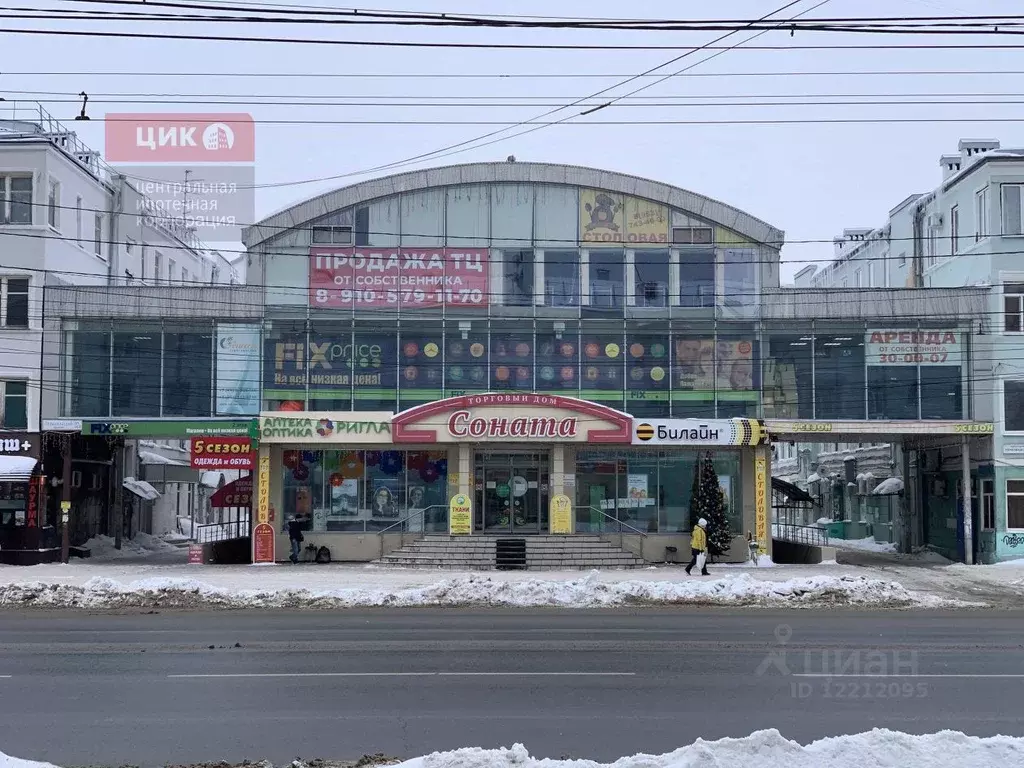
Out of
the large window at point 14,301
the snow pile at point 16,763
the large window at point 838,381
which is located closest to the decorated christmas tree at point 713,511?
the large window at point 838,381

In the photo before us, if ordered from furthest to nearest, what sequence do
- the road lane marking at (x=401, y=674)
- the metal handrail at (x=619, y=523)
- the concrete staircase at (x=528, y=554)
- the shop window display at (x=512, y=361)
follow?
the shop window display at (x=512, y=361), the metal handrail at (x=619, y=523), the concrete staircase at (x=528, y=554), the road lane marking at (x=401, y=674)

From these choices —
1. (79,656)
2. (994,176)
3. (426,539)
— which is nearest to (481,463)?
(426,539)

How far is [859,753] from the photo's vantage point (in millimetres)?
8352

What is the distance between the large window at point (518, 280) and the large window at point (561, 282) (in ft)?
1.73

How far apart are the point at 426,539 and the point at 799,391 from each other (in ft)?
43.1

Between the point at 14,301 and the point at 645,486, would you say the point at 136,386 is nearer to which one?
the point at 14,301

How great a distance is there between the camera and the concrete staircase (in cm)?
3372

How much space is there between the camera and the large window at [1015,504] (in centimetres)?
3575

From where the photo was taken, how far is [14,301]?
3647 centimetres

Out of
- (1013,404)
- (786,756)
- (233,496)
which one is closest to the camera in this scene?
(786,756)

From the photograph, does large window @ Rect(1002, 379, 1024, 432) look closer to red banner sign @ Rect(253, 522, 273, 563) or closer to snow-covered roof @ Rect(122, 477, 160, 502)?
red banner sign @ Rect(253, 522, 273, 563)

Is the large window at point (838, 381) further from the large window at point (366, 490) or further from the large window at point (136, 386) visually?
the large window at point (136, 386)

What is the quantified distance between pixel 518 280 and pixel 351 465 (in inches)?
323

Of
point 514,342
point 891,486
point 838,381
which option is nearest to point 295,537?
point 514,342
